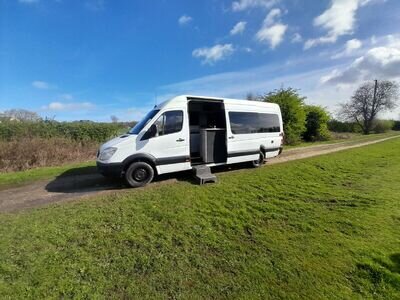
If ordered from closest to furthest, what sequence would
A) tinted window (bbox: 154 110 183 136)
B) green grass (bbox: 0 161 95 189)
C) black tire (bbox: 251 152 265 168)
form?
1. tinted window (bbox: 154 110 183 136)
2. green grass (bbox: 0 161 95 189)
3. black tire (bbox: 251 152 265 168)

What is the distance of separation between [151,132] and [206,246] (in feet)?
11.8

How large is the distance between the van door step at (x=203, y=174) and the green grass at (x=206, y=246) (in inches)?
20.2

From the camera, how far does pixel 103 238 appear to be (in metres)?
4.02

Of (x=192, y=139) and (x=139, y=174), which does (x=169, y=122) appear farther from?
(x=139, y=174)

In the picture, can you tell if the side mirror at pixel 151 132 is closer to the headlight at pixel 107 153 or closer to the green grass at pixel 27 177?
the headlight at pixel 107 153

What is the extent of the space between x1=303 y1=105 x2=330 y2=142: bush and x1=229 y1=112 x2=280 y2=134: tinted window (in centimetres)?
1398

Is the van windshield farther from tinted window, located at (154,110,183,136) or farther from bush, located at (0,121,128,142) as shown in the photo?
bush, located at (0,121,128,142)

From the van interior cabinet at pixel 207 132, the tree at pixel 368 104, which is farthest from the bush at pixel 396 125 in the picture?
the van interior cabinet at pixel 207 132

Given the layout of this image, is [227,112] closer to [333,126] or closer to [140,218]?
[140,218]

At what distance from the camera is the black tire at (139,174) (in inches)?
251

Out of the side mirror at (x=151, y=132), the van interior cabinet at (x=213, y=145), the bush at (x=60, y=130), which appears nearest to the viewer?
the side mirror at (x=151, y=132)

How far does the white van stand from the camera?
251 inches

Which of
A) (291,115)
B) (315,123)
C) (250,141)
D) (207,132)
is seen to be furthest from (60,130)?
(315,123)

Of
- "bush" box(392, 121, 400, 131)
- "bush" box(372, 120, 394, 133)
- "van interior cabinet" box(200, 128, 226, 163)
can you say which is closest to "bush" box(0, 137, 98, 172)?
"van interior cabinet" box(200, 128, 226, 163)
